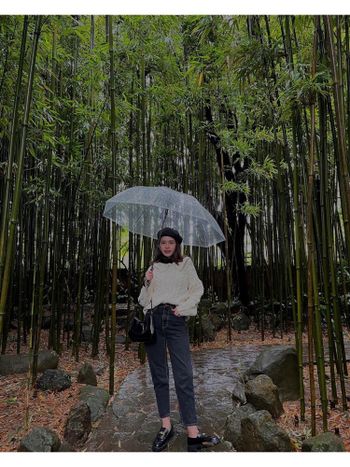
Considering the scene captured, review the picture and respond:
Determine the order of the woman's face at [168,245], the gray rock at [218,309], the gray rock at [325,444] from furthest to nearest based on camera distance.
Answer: the gray rock at [218,309] < the woman's face at [168,245] < the gray rock at [325,444]

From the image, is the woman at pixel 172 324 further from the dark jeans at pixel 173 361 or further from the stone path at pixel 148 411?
the stone path at pixel 148 411

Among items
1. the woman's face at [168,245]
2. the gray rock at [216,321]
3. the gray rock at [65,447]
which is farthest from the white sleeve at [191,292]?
the gray rock at [216,321]

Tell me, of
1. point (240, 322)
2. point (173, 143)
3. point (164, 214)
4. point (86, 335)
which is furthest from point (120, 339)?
point (164, 214)

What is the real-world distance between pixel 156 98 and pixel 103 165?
39.5 inches

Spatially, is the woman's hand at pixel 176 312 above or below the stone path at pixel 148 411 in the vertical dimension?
above

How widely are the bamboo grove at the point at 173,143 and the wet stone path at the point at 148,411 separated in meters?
0.30

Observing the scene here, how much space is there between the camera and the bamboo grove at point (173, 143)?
2.10m

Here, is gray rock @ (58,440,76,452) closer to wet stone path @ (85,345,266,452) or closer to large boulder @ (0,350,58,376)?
wet stone path @ (85,345,266,452)

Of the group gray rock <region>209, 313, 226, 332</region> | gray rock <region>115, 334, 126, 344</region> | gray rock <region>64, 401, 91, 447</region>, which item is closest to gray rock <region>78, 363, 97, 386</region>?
gray rock <region>64, 401, 91, 447</region>

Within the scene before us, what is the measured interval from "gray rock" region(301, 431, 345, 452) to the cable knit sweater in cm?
84

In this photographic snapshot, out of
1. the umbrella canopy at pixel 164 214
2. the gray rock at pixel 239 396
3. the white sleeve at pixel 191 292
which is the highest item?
the umbrella canopy at pixel 164 214

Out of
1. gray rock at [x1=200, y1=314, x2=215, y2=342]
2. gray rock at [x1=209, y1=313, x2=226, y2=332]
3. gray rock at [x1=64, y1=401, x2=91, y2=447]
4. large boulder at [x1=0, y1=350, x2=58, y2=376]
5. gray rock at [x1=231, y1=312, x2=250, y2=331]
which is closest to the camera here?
gray rock at [x1=64, y1=401, x2=91, y2=447]

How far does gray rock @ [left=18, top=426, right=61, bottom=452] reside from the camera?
189cm
